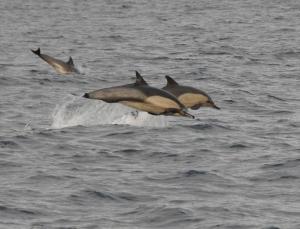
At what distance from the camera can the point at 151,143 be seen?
23812 mm

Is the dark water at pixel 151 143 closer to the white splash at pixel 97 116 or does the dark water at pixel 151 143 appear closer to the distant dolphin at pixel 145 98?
the white splash at pixel 97 116

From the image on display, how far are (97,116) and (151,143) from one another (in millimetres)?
4127

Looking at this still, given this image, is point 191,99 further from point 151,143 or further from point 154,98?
point 151,143

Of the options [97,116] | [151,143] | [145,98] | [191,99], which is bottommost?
[97,116]

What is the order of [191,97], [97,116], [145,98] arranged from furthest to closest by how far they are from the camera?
[97,116]
[191,97]
[145,98]

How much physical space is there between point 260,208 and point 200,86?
17.0 metres

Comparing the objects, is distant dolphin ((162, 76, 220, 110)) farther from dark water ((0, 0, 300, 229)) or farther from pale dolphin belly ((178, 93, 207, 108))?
dark water ((0, 0, 300, 229))

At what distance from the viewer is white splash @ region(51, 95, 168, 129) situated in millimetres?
26797

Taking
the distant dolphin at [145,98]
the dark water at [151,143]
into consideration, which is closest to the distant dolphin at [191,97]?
the distant dolphin at [145,98]

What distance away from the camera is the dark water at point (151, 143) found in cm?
1753

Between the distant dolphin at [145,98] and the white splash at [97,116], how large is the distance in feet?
32.3

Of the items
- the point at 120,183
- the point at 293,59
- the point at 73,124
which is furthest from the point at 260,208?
the point at 293,59

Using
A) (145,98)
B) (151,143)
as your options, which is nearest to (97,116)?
(151,143)

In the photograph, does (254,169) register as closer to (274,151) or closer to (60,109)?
(274,151)
